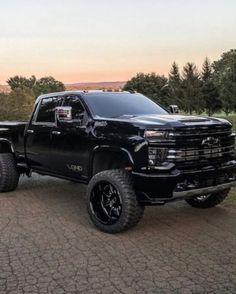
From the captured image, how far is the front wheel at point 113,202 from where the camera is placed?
20.2ft

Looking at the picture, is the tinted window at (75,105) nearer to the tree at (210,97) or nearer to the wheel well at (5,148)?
the wheel well at (5,148)

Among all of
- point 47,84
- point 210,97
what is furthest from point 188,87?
point 47,84

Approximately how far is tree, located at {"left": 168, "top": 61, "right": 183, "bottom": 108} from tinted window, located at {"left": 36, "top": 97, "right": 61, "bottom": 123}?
93.0 m

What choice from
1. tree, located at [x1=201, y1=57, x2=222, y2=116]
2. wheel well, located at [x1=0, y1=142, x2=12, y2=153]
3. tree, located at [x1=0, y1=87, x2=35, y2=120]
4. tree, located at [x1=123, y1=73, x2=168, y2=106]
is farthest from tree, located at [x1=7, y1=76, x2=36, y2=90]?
wheel well, located at [x1=0, y1=142, x2=12, y2=153]

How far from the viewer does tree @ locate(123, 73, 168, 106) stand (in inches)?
3848

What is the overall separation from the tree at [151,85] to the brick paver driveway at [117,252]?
89.2m

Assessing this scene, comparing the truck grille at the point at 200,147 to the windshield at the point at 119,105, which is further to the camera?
the windshield at the point at 119,105

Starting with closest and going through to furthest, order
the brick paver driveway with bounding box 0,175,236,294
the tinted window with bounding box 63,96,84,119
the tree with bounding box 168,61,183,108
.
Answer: the brick paver driveway with bounding box 0,175,236,294
the tinted window with bounding box 63,96,84,119
the tree with bounding box 168,61,183,108

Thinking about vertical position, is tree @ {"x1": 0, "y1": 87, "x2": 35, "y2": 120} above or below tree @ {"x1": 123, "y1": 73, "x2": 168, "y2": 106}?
below

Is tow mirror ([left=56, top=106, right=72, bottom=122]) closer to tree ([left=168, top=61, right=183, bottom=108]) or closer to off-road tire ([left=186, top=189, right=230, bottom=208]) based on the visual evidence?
off-road tire ([left=186, top=189, right=230, bottom=208])

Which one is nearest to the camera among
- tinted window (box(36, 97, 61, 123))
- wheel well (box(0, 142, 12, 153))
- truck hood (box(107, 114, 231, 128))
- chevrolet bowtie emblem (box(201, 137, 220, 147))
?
Result: truck hood (box(107, 114, 231, 128))

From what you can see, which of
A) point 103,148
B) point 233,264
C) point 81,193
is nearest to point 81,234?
point 103,148

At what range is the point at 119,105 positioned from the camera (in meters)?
7.55

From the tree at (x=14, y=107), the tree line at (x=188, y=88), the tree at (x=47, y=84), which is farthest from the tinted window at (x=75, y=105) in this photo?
the tree at (x=47, y=84)
